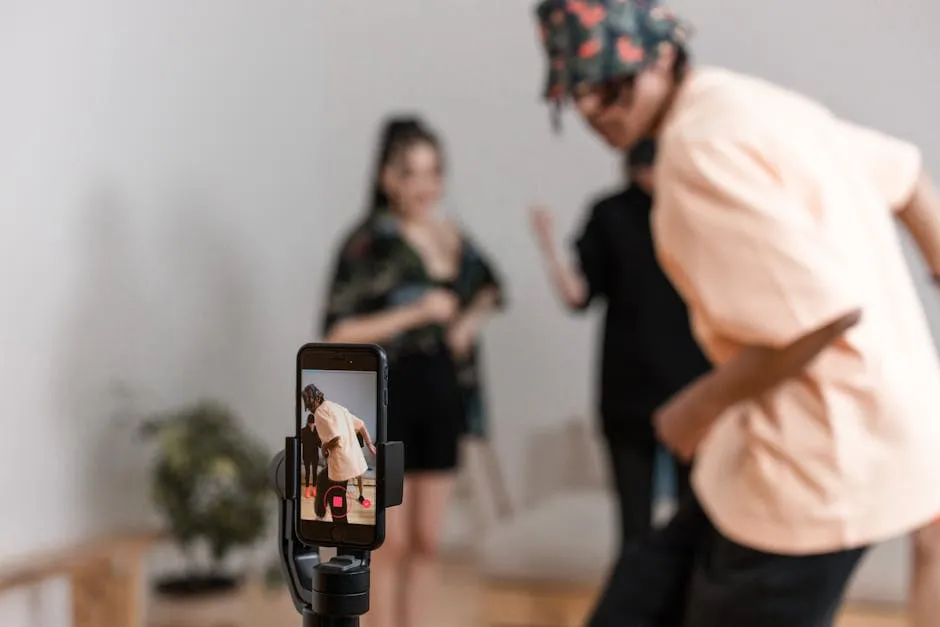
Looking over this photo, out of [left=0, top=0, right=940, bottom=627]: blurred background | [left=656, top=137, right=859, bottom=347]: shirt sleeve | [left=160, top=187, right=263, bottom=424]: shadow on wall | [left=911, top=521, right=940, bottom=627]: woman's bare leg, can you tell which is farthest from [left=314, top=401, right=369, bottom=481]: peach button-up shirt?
[left=160, top=187, right=263, bottom=424]: shadow on wall

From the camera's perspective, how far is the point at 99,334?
9.44 ft

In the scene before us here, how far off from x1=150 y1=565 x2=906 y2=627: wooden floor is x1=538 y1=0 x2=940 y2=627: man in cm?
168

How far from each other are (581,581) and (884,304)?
2468 mm

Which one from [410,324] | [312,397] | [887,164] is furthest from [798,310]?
[410,324]

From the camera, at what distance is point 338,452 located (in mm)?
683

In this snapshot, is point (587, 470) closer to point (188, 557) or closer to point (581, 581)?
point (581, 581)

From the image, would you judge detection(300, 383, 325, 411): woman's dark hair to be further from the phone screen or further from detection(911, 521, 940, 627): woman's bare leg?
detection(911, 521, 940, 627): woman's bare leg

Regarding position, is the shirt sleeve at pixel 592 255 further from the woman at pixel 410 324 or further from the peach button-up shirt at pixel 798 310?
the peach button-up shirt at pixel 798 310

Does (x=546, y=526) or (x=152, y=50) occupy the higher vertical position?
(x=152, y=50)

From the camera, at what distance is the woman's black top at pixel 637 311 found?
272 cm

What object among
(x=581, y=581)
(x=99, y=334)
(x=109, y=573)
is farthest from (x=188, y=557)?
(x=581, y=581)

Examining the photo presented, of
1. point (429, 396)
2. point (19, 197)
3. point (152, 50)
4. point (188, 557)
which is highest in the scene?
point (152, 50)

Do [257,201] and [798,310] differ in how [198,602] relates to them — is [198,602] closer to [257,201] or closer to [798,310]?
[257,201]

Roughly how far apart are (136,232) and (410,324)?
83cm
